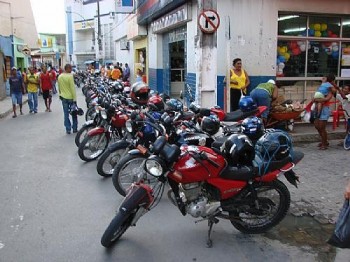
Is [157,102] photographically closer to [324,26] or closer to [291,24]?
[291,24]

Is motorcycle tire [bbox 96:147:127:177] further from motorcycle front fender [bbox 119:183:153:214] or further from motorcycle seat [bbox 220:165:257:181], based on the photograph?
motorcycle seat [bbox 220:165:257:181]

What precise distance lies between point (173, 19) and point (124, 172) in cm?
827

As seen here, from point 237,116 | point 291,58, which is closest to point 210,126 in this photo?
point 237,116

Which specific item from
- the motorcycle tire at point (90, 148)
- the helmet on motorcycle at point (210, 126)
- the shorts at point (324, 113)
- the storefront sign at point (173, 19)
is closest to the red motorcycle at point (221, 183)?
the helmet on motorcycle at point (210, 126)

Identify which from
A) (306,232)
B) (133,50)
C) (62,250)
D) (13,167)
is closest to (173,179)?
(62,250)

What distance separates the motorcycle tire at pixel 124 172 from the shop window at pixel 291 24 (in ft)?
19.9

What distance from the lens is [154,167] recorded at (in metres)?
3.76

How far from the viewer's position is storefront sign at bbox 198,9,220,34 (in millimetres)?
7371

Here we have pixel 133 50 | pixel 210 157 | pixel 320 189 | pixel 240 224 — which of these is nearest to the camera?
pixel 210 157

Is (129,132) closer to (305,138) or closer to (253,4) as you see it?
(305,138)

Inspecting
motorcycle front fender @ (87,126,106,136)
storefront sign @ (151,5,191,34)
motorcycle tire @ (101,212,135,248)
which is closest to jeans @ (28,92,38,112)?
storefront sign @ (151,5,191,34)

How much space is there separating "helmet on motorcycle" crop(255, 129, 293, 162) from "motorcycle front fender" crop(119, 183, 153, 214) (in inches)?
49.1

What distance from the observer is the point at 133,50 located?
23.5m

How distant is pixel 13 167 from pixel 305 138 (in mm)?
5977
